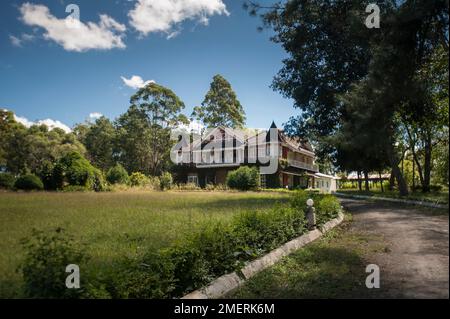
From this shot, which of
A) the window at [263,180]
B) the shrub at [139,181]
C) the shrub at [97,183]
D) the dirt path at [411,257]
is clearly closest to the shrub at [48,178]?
the shrub at [97,183]

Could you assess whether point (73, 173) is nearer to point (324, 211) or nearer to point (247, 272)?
point (324, 211)

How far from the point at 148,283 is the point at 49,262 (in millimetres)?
1462

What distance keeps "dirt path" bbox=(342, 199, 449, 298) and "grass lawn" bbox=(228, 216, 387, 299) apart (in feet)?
1.30

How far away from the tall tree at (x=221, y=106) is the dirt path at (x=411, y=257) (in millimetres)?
11245

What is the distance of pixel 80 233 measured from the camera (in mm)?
9211

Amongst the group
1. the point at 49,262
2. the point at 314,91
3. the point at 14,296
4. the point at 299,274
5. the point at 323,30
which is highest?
the point at 323,30

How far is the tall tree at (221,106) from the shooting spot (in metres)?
22.2

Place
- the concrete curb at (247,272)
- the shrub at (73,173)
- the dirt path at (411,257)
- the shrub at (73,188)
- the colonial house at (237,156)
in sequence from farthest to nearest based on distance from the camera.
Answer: the colonial house at (237,156)
the shrub at (73,173)
the shrub at (73,188)
the concrete curb at (247,272)
the dirt path at (411,257)

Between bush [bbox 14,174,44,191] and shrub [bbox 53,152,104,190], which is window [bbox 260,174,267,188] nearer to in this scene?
shrub [bbox 53,152,104,190]

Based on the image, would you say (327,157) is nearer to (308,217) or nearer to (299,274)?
(308,217)

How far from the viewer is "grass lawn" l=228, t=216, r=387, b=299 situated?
608 centimetres

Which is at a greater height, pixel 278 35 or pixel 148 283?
pixel 278 35

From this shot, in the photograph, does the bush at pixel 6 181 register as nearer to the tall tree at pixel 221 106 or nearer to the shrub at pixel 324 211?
the tall tree at pixel 221 106

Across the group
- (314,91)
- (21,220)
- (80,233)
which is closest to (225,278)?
(80,233)
